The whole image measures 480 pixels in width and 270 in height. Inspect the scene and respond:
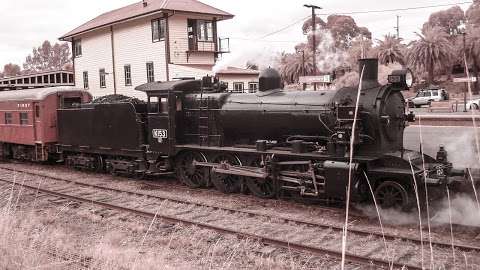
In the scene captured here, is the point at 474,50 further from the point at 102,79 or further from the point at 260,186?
the point at 260,186

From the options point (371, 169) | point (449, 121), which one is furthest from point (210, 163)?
point (449, 121)

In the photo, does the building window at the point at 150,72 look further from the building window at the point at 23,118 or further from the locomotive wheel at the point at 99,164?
the locomotive wheel at the point at 99,164

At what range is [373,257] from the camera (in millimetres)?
7172

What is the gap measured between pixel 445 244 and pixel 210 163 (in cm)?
639

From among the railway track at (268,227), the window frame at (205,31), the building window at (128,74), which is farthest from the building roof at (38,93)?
the window frame at (205,31)

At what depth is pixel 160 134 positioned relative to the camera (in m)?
13.2

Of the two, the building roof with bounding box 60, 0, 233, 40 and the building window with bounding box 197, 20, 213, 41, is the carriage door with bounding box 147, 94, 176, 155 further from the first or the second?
the building window with bounding box 197, 20, 213, 41

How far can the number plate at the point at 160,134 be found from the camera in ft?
42.7

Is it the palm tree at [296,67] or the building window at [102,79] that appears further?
the palm tree at [296,67]

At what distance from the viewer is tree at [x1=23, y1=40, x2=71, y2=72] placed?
405ft

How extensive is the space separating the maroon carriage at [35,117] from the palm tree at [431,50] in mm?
42082

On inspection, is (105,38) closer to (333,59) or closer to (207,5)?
(207,5)

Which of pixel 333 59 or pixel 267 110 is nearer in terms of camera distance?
pixel 267 110

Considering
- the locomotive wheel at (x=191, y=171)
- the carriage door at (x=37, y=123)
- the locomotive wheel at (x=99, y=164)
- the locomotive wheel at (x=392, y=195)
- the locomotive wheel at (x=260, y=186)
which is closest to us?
the locomotive wheel at (x=392, y=195)
